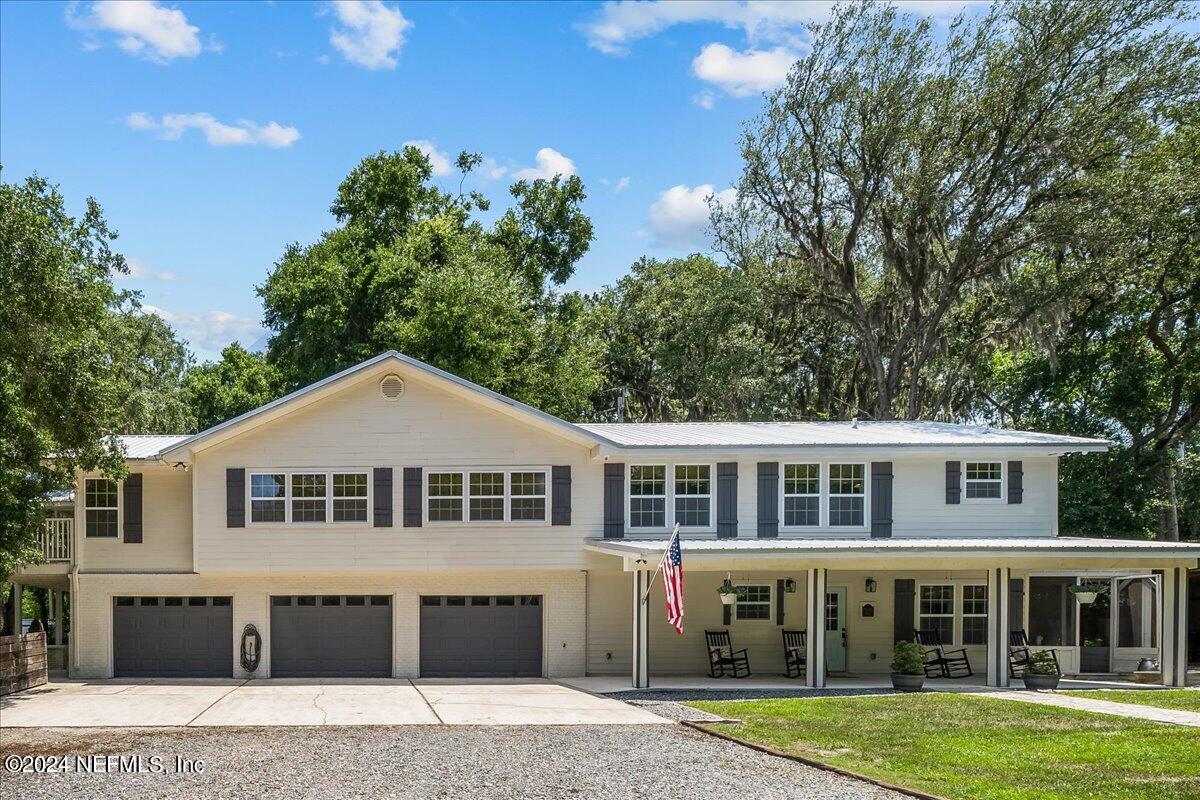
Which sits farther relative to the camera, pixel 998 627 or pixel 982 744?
pixel 998 627

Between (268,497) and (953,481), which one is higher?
(953,481)

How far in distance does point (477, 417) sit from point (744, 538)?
5.70 metres

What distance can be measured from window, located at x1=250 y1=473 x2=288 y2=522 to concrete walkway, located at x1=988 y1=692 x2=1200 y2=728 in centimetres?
1323

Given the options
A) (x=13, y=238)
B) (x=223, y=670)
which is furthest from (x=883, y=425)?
(x=13, y=238)

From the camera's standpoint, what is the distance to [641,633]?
19891 mm

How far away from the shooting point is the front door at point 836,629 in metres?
22.9

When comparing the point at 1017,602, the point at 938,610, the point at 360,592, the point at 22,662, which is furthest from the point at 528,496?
the point at 1017,602

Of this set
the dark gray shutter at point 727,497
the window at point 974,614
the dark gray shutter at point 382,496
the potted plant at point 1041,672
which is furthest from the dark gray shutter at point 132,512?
the potted plant at point 1041,672

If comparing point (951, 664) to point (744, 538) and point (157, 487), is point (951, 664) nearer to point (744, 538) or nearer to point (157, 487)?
point (744, 538)

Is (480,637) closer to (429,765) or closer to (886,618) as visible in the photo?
(886,618)

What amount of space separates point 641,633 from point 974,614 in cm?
758

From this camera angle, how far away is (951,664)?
22359mm

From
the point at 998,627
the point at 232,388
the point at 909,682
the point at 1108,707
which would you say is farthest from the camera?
the point at 232,388

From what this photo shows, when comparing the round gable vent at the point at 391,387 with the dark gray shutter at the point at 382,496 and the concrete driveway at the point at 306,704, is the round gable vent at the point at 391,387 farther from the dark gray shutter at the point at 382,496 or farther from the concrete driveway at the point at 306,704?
the concrete driveway at the point at 306,704
